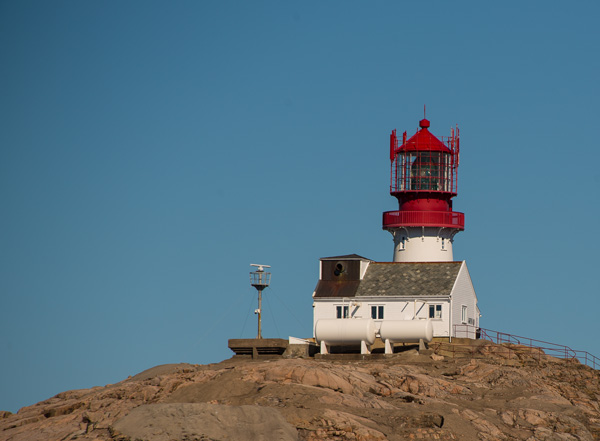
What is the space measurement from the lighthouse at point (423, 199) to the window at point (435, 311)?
15.3 ft

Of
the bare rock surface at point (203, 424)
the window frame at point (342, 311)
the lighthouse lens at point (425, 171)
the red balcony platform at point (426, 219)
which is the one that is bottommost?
the bare rock surface at point (203, 424)

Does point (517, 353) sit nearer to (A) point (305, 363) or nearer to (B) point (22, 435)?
(A) point (305, 363)

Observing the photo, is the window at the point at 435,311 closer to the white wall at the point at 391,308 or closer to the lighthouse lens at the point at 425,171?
the white wall at the point at 391,308

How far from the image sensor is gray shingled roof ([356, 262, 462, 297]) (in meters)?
58.8

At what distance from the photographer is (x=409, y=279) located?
197ft

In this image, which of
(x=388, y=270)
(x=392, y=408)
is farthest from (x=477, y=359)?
(x=392, y=408)

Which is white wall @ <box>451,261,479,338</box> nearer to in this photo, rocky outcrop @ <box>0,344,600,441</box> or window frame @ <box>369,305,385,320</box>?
window frame @ <box>369,305,385,320</box>

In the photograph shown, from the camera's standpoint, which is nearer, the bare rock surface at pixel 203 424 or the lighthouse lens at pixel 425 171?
the bare rock surface at pixel 203 424

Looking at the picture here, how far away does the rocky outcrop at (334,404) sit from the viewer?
38.7m

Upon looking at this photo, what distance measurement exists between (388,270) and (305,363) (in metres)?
14.0

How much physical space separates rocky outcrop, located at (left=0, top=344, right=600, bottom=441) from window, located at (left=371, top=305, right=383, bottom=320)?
4.55 metres

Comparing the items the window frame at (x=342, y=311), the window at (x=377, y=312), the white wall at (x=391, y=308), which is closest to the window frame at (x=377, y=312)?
the window at (x=377, y=312)

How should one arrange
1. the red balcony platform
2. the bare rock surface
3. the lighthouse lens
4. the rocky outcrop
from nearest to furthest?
the bare rock surface
the rocky outcrop
the red balcony platform
the lighthouse lens

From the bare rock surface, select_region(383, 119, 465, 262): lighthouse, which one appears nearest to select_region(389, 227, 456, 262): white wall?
select_region(383, 119, 465, 262): lighthouse
